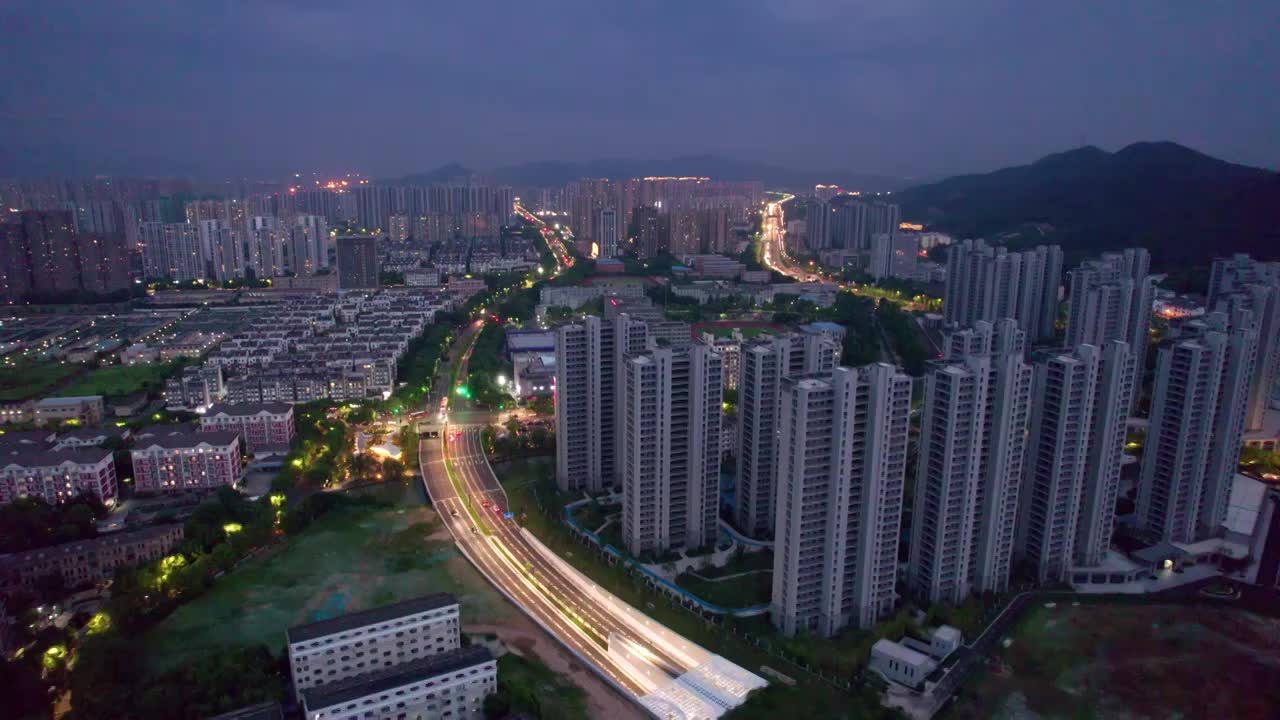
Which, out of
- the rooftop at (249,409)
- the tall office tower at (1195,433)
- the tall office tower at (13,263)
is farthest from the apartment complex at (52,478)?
the tall office tower at (13,263)

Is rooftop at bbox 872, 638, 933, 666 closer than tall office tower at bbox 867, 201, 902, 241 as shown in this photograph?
Yes

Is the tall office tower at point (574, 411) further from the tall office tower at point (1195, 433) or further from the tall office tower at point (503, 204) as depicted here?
the tall office tower at point (503, 204)

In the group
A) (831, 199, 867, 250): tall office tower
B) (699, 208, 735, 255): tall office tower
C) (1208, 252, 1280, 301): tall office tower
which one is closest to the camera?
(1208, 252, 1280, 301): tall office tower

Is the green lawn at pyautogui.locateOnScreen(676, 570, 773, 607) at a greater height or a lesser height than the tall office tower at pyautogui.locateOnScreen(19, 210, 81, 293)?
lesser

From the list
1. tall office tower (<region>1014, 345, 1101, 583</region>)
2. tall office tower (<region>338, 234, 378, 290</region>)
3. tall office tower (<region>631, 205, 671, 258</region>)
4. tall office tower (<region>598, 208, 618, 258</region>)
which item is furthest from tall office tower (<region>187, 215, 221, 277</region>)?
tall office tower (<region>1014, 345, 1101, 583</region>)

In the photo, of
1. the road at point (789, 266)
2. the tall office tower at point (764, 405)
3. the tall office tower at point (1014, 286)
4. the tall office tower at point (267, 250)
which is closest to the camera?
the tall office tower at point (764, 405)

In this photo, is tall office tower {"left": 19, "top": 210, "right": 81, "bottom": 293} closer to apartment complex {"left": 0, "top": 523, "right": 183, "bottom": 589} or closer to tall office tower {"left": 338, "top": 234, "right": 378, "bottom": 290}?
tall office tower {"left": 338, "top": 234, "right": 378, "bottom": 290}

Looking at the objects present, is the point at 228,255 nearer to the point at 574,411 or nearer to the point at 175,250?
the point at 175,250
